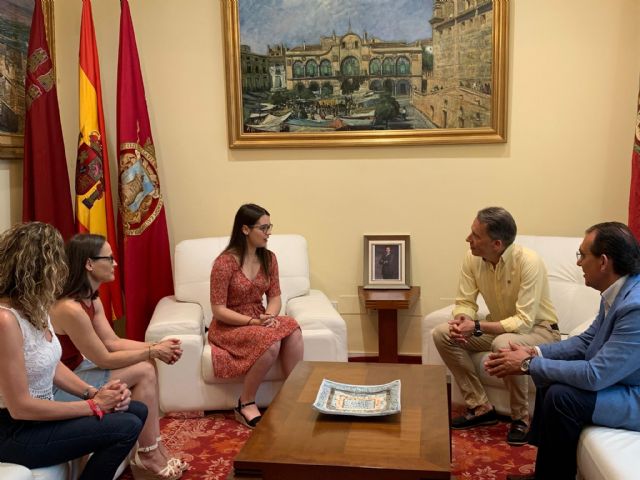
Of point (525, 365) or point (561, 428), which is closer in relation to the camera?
point (561, 428)

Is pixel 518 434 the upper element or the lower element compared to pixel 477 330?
lower

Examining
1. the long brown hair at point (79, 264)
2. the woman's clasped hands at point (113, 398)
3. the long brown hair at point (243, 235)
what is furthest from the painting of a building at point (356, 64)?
the woman's clasped hands at point (113, 398)

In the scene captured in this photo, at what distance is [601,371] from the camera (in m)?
2.21

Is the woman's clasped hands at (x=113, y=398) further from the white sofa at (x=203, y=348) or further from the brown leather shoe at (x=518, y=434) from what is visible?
the brown leather shoe at (x=518, y=434)

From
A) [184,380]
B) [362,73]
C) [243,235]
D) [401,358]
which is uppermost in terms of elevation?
[362,73]

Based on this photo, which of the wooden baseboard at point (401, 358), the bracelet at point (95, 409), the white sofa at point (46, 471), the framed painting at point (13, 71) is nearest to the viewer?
the white sofa at point (46, 471)

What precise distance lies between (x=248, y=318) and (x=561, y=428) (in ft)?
5.43

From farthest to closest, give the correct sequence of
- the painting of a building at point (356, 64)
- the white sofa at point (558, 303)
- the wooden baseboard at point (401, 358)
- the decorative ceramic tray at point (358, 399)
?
1. the wooden baseboard at point (401, 358)
2. the painting of a building at point (356, 64)
3. the white sofa at point (558, 303)
4. the decorative ceramic tray at point (358, 399)

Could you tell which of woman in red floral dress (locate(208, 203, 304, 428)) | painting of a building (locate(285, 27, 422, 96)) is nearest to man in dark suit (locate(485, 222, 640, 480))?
woman in red floral dress (locate(208, 203, 304, 428))

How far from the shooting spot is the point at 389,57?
13.3 feet

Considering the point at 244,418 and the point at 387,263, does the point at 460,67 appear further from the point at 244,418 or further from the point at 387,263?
the point at 244,418

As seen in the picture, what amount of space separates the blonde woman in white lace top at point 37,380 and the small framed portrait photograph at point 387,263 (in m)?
2.25

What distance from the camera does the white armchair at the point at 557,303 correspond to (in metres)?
3.27

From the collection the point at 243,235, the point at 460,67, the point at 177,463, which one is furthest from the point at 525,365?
the point at 460,67
